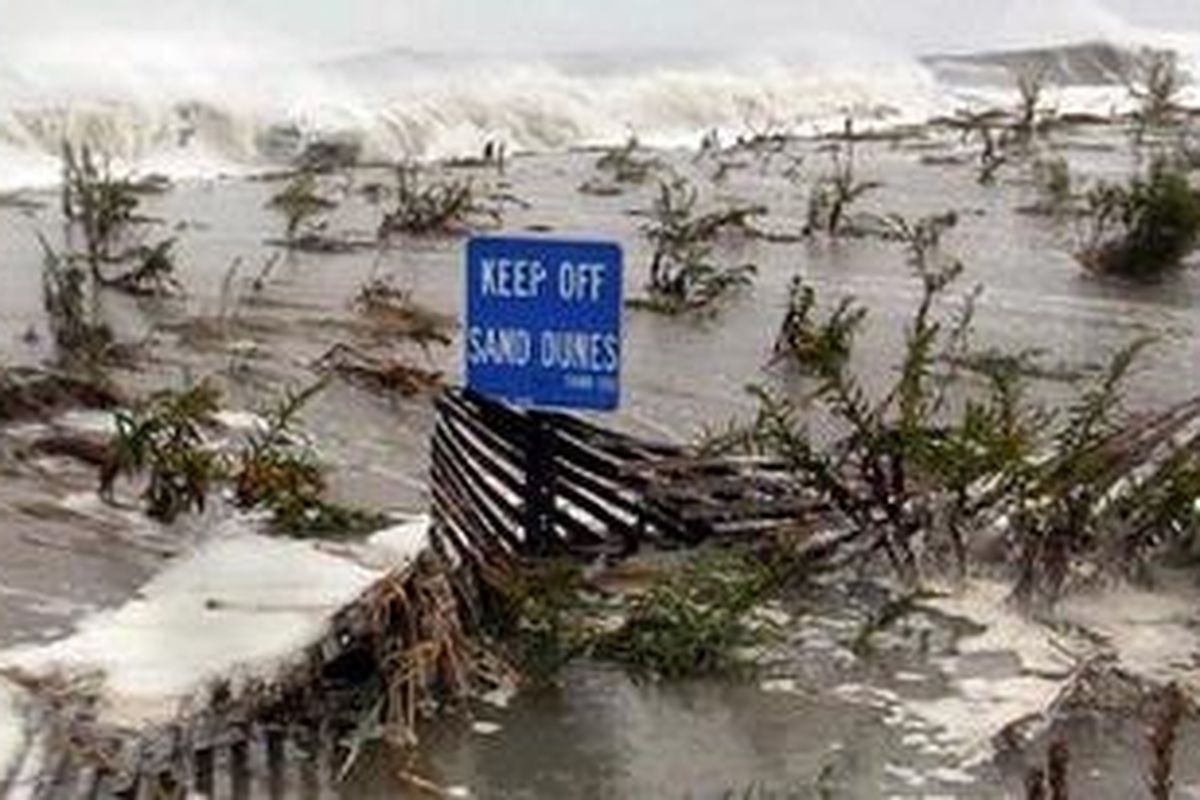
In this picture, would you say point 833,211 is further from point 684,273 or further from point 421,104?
point 421,104

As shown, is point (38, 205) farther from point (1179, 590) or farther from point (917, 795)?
point (917, 795)

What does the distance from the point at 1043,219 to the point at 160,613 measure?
489 inches

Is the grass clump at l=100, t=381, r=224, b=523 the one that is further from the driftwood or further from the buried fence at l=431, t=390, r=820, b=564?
the driftwood

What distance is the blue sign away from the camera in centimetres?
697

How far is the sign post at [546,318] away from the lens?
6.98 meters

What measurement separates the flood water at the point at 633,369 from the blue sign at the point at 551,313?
0.90 m

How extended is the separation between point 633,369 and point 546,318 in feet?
16.6

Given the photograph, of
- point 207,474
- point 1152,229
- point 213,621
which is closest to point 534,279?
point 213,621

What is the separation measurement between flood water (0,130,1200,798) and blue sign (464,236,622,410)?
0.90 metres

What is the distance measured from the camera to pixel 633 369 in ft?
39.7

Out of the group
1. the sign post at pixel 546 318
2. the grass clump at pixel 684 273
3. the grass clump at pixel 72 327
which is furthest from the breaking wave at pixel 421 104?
the sign post at pixel 546 318

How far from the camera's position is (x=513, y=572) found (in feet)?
23.3

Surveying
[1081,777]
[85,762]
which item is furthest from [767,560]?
[85,762]

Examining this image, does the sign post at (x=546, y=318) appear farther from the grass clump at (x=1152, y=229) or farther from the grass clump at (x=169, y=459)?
the grass clump at (x=1152, y=229)
